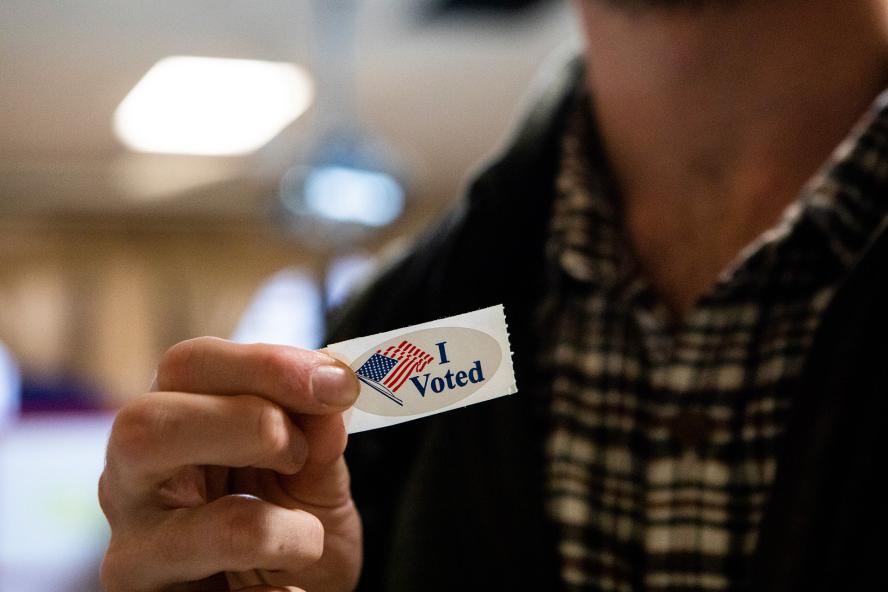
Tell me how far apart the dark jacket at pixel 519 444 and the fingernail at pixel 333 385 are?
0.10 m

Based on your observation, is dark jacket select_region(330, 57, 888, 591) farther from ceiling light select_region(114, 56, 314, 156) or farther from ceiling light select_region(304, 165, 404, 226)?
ceiling light select_region(114, 56, 314, 156)

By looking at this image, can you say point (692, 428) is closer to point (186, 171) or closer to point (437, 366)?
point (437, 366)

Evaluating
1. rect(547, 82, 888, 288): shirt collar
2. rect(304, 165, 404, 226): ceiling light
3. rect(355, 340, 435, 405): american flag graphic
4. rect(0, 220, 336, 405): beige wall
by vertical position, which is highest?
rect(0, 220, 336, 405): beige wall

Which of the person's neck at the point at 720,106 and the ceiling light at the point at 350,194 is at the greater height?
the ceiling light at the point at 350,194

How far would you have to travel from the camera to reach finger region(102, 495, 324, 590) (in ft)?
1.65

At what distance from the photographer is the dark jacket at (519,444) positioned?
26.3 inches

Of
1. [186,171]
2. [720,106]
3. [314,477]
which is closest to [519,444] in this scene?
[314,477]

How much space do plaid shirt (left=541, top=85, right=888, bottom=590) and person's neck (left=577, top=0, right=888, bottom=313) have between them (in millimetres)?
55

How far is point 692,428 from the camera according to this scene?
0.82m

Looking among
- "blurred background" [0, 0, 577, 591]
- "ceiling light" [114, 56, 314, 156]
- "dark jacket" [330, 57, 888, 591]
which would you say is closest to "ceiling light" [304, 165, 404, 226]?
"blurred background" [0, 0, 577, 591]

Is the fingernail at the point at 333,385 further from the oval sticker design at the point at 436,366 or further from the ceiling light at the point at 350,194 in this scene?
the ceiling light at the point at 350,194

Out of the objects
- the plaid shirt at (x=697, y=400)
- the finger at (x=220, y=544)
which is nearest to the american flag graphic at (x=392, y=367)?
the finger at (x=220, y=544)

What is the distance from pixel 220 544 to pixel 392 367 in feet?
0.48

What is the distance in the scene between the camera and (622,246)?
96cm
